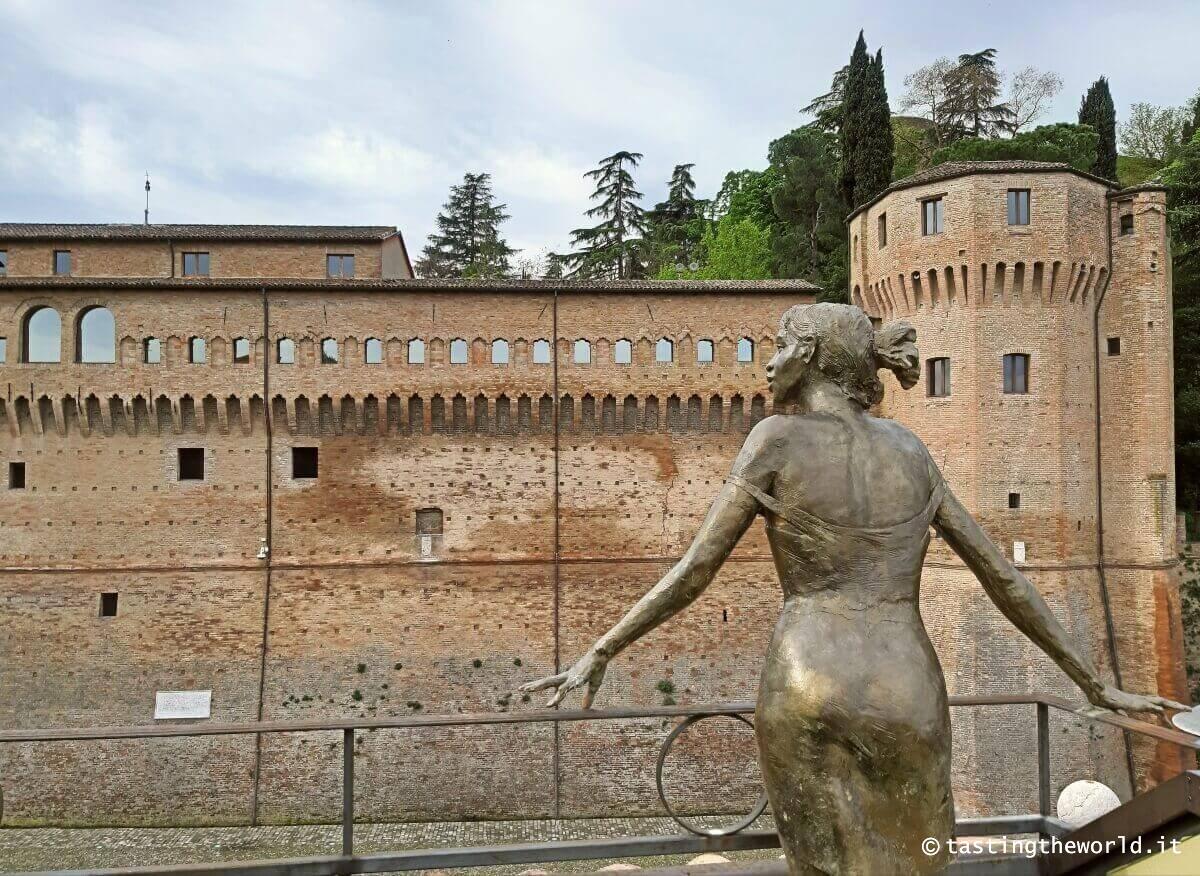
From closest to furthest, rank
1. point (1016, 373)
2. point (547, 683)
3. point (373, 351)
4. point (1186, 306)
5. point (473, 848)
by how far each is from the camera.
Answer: point (547, 683), point (473, 848), point (1016, 373), point (373, 351), point (1186, 306)

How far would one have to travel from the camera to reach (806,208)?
29297mm

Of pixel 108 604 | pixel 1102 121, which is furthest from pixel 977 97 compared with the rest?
pixel 108 604

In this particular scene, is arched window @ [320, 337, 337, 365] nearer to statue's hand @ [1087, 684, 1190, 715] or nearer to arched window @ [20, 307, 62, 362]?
arched window @ [20, 307, 62, 362]

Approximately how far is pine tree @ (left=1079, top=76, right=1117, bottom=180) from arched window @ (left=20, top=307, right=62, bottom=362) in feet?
101

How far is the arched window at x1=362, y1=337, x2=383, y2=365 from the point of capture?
17.4 metres

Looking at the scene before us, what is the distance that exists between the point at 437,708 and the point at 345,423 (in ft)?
22.5

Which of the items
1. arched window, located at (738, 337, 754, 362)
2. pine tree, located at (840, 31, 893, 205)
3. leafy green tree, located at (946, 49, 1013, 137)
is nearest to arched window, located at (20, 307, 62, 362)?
arched window, located at (738, 337, 754, 362)

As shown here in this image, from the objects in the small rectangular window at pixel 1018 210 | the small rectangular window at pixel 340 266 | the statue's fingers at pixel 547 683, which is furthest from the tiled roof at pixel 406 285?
the statue's fingers at pixel 547 683

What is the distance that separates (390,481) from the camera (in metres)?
17.4

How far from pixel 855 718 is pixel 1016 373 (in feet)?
50.9

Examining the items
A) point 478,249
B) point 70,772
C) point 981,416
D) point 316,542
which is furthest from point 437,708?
point 478,249

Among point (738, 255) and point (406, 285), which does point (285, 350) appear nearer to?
point (406, 285)

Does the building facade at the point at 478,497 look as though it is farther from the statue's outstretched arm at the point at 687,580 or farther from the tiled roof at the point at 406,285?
the statue's outstretched arm at the point at 687,580

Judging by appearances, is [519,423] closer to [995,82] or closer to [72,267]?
[72,267]
